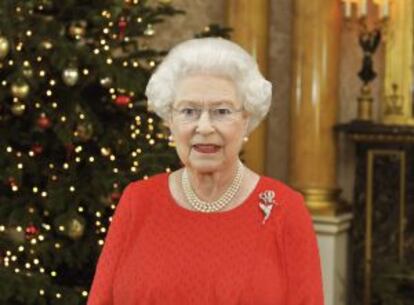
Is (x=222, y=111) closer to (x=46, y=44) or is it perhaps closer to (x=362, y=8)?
(x=46, y=44)

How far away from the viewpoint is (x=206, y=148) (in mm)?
1896

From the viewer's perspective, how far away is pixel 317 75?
589cm

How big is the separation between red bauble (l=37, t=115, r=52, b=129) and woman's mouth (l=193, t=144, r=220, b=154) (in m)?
2.01

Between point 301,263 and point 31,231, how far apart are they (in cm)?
216

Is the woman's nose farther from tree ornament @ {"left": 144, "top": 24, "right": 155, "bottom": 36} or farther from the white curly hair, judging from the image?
tree ornament @ {"left": 144, "top": 24, "right": 155, "bottom": 36}

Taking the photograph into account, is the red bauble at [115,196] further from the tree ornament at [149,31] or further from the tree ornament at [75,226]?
the tree ornament at [149,31]

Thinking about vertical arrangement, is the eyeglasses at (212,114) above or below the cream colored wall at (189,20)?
below

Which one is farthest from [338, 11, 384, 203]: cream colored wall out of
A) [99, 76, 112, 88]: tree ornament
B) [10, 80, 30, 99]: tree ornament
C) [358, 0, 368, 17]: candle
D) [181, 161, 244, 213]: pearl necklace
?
[181, 161, 244, 213]: pearl necklace

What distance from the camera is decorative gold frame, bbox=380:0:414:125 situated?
601cm

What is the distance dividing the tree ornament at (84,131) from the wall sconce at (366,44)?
9.02ft

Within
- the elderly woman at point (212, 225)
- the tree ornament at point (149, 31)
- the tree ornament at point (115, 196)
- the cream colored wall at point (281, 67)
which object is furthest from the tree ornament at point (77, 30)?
the cream colored wall at point (281, 67)

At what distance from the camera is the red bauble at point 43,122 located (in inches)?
148

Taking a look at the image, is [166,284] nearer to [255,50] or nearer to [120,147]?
[120,147]

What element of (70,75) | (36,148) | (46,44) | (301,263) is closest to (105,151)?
(36,148)
